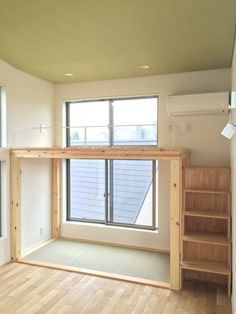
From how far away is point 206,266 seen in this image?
3.17m

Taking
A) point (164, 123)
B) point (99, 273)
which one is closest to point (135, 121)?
point (164, 123)

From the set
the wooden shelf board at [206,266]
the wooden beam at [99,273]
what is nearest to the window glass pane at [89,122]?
the wooden beam at [99,273]

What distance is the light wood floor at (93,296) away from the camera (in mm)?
2770

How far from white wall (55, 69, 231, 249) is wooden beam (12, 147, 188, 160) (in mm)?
556

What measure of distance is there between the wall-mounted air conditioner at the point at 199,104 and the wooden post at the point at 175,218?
3.24 ft

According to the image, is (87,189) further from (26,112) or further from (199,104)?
(199,104)

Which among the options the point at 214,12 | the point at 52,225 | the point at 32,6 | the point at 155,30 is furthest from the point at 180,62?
the point at 52,225

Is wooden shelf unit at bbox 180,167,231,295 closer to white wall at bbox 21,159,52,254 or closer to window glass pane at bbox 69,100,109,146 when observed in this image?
window glass pane at bbox 69,100,109,146

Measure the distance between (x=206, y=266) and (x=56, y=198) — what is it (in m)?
2.76

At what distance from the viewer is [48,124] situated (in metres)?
4.74

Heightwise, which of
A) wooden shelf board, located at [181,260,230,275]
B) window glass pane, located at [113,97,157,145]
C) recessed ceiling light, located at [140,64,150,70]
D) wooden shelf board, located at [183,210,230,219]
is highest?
recessed ceiling light, located at [140,64,150,70]

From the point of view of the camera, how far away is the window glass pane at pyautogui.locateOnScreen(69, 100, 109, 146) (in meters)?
4.68

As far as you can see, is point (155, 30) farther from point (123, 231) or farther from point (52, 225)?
point (52, 225)

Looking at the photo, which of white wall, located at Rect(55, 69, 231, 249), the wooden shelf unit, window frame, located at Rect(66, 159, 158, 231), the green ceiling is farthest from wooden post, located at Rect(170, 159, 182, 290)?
the green ceiling
